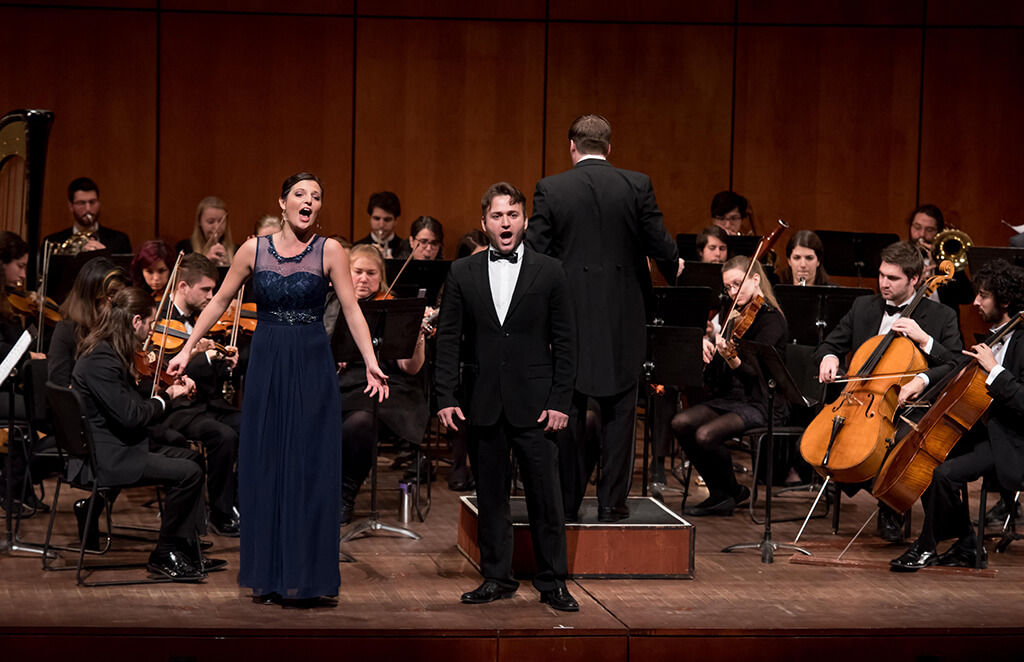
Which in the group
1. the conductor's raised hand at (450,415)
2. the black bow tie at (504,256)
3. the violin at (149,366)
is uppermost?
the black bow tie at (504,256)

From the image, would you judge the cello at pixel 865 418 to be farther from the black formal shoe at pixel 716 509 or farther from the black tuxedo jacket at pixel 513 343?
the black tuxedo jacket at pixel 513 343

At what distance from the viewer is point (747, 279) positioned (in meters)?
5.29

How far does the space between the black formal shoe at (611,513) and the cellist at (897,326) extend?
0.95m

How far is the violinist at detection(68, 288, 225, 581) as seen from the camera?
4.07 metres

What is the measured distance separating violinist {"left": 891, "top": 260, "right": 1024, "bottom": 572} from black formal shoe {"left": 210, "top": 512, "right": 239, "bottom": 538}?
2.60m

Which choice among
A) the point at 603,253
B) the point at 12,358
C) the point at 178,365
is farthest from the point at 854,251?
the point at 12,358

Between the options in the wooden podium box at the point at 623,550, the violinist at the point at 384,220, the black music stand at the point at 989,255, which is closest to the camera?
the wooden podium box at the point at 623,550

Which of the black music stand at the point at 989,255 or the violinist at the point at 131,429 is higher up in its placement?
the black music stand at the point at 989,255

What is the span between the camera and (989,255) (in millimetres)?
5695

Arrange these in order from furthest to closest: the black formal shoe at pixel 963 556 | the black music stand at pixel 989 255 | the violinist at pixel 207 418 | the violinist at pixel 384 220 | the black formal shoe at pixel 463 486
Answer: the violinist at pixel 384 220 → the black formal shoe at pixel 463 486 → the black music stand at pixel 989 255 → the violinist at pixel 207 418 → the black formal shoe at pixel 963 556

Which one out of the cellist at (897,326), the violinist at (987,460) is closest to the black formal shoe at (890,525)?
the cellist at (897,326)

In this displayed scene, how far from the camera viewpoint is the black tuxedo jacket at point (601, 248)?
13.6 feet

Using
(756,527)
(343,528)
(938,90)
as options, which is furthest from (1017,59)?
(343,528)

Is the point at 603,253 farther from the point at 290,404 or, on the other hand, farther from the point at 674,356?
the point at 290,404
